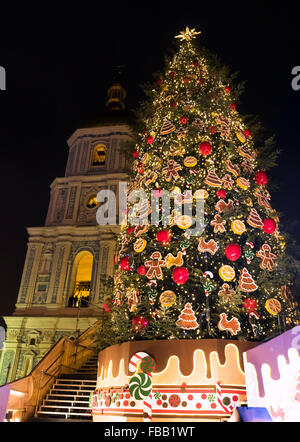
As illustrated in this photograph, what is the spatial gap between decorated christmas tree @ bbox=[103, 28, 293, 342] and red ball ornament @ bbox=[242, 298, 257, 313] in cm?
2

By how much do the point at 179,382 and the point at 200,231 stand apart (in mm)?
2816

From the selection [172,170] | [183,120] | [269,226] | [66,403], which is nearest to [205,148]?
[172,170]

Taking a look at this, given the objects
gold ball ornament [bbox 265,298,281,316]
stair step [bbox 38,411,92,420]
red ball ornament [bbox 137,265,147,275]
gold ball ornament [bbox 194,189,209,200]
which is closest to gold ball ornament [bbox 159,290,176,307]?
red ball ornament [bbox 137,265,147,275]

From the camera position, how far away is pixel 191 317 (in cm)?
641

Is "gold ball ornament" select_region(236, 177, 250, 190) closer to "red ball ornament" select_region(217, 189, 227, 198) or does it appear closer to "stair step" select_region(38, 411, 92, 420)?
"red ball ornament" select_region(217, 189, 227, 198)

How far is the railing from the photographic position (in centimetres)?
883

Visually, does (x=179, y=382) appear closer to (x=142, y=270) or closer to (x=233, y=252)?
(x=142, y=270)

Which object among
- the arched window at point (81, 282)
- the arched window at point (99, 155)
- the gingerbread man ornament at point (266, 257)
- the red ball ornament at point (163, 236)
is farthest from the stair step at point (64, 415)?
the arched window at point (99, 155)

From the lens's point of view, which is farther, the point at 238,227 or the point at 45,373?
the point at 45,373

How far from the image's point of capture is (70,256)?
20.1 meters

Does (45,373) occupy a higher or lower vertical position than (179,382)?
higher

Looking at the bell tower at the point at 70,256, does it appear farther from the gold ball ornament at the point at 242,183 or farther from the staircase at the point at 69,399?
the gold ball ornament at the point at 242,183

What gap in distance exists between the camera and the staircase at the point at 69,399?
867 cm

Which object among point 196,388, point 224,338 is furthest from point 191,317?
point 196,388
